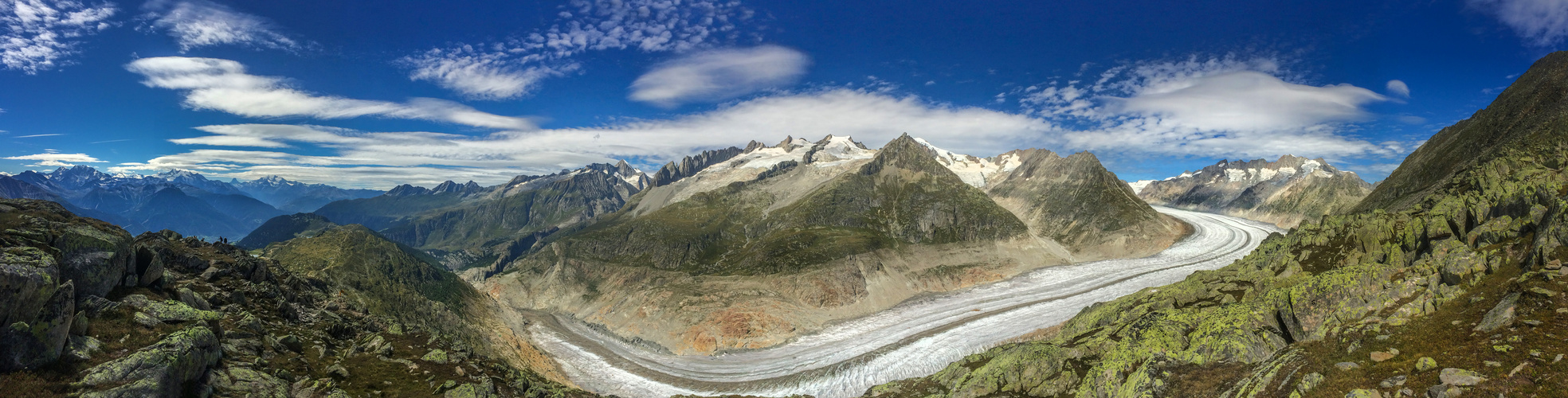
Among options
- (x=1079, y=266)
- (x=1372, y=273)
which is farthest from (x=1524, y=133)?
(x=1079, y=266)

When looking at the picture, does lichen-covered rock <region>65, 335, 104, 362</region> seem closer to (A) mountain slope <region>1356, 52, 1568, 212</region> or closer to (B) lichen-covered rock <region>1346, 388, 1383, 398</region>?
(B) lichen-covered rock <region>1346, 388, 1383, 398</region>

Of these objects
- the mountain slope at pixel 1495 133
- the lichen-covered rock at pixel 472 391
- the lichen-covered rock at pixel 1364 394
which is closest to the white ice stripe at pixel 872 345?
the mountain slope at pixel 1495 133

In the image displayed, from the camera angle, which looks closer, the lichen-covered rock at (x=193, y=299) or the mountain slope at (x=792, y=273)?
the lichen-covered rock at (x=193, y=299)

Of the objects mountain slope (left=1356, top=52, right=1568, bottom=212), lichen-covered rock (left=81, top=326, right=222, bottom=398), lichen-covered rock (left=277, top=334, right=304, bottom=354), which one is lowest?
lichen-covered rock (left=277, top=334, right=304, bottom=354)

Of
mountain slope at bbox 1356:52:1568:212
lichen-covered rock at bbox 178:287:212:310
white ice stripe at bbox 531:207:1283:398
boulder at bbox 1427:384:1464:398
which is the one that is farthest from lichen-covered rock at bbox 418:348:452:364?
mountain slope at bbox 1356:52:1568:212

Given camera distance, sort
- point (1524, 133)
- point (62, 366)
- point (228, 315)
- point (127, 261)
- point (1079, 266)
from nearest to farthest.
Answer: point (62, 366)
point (127, 261)
point (228, 315)
point (1524, 133)
point (1079, 266)

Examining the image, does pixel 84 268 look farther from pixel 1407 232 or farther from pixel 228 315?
pixel 1407 232

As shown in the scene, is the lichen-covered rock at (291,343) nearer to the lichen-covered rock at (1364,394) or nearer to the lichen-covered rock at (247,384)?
the lichen-covered rock at (247,384)
